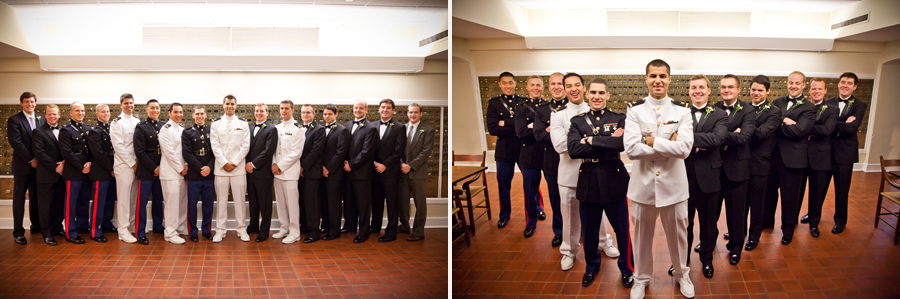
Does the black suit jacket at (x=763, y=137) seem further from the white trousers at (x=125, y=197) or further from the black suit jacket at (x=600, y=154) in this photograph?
the white trousers at (x=125, y=197)

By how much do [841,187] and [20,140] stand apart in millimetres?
5447

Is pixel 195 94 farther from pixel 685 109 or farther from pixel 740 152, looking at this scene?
pixel 740 152

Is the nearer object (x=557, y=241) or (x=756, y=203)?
(x=756, y=203)

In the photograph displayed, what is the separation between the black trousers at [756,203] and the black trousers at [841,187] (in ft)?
1.51

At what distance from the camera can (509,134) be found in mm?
3062

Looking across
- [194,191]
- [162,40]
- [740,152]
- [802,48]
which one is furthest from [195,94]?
[802,48]

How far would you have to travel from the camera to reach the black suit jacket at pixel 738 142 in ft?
8.10

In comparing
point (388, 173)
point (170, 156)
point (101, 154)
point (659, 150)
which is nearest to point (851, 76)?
point (659, 150)

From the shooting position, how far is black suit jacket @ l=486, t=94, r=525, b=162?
3.00m

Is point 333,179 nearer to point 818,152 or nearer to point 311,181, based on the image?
point 311,181

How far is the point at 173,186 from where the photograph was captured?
3.50 m

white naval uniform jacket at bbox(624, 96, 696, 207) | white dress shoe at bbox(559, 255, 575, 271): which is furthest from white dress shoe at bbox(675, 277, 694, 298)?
white dress shoe at bbox(559, 255, 575, 271)

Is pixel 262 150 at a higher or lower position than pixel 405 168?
higher

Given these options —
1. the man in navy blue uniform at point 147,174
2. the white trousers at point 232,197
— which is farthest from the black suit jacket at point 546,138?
the man in navy blue uniform at point 147,174
